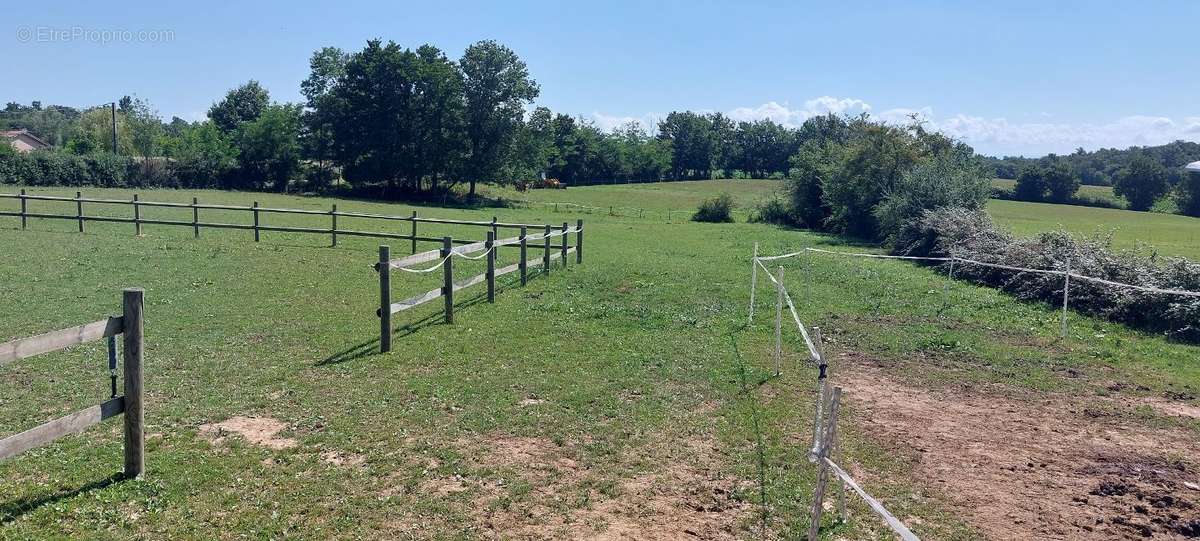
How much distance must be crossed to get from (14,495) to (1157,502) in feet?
25.4

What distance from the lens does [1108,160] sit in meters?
114

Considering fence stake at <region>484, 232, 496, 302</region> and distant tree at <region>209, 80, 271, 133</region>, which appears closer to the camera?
fence stake at <region>484, 232, 496, 302</region>

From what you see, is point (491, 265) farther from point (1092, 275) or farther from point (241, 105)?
point (241, 105)

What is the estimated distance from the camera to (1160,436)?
7000mm

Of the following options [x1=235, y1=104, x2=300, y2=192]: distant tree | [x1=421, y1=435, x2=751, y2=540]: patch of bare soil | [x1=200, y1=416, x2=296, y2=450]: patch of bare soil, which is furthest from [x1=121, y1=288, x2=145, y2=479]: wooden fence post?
[x1=235, y1=104, x2=300, y2=192]: distant tree

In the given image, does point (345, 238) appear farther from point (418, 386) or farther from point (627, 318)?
point (418, 386)

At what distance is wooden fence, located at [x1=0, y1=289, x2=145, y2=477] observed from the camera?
4.46 m

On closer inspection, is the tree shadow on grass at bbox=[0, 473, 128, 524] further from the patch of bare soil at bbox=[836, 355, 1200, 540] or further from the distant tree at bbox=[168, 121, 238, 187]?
the distant tree at bbox=[168, 121, 238, 187]

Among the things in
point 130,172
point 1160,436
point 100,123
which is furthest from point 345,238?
point 100,123

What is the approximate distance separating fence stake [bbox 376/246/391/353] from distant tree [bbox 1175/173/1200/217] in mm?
81017

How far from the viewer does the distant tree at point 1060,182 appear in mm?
81312

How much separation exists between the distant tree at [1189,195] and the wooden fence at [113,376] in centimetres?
8444

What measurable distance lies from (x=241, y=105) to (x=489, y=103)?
5477cm

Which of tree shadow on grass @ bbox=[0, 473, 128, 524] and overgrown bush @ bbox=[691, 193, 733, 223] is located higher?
overgrown bush @ bbox=[691, 193, 733, 223]
